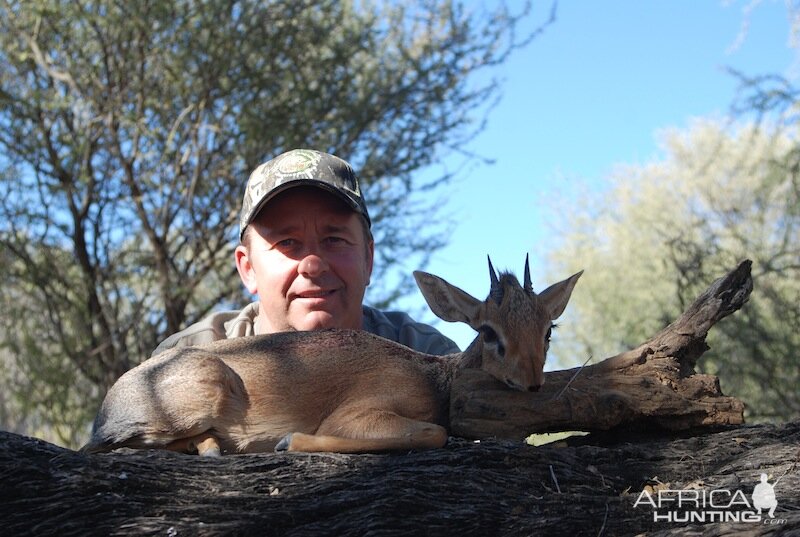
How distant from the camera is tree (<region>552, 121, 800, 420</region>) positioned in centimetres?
1063

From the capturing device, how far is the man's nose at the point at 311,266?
5.39 m

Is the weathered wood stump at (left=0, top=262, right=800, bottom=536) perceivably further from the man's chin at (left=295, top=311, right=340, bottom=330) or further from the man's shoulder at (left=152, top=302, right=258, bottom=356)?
the man's shoulder at (left=152, top=302, right=258, bottom=356)

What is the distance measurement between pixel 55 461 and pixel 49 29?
329 inches

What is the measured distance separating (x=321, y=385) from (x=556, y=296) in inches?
51.5

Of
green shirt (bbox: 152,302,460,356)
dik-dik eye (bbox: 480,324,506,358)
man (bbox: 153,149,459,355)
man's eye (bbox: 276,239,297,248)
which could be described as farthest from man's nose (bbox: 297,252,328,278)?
dik-dik eye (bbox: 480,324,506,358)

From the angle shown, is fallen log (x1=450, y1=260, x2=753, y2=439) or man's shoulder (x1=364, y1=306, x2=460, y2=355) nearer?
fallen log (x1=450, y1=260, x2=753, y2=439)

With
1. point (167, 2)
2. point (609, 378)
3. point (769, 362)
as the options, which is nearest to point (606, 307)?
point (769, 362)

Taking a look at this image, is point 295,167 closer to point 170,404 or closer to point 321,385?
point 321,385

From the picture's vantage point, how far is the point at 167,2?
10.2m

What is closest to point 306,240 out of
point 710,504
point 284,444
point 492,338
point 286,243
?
point 286,243

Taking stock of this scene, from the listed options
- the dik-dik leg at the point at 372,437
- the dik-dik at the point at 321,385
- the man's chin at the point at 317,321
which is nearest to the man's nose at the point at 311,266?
the man's chin at the point at 317,321

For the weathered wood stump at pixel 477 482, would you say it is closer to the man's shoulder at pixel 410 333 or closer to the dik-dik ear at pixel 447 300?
the dik-dik ear at pixel 447 300

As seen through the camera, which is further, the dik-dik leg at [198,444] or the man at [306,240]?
the man at [306,240]

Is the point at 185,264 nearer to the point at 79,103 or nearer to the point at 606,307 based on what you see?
the point at 79,103
